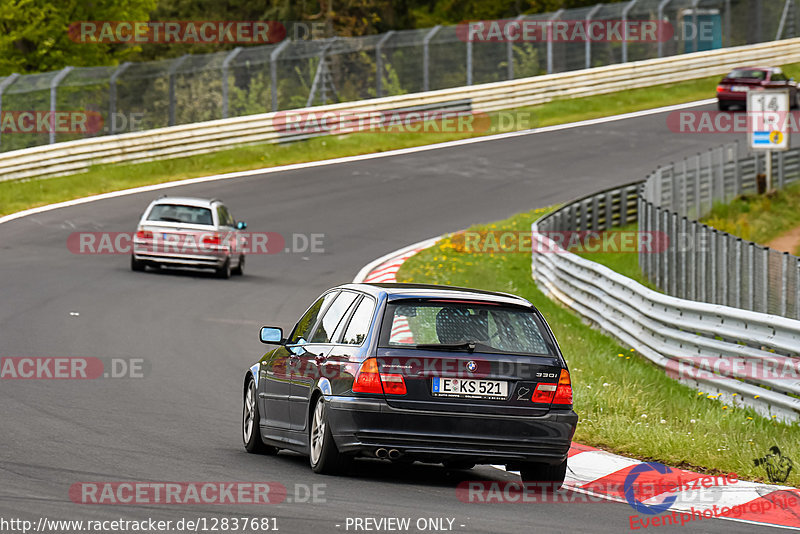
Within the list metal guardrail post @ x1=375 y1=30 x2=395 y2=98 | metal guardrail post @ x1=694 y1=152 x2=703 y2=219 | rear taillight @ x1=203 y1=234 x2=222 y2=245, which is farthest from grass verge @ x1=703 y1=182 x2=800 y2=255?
metal guardrail post @ x1=375 y1=30 x2=395 y2=98

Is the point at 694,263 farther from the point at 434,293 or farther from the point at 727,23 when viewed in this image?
the point at 727,23

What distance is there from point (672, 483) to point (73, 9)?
42.9 m

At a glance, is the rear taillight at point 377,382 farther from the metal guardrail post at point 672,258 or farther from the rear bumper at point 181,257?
the rear bumper at point 181,257

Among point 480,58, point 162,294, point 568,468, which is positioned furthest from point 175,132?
point 568,468

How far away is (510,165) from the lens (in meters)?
36.4

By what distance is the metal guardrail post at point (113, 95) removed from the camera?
35.7 meters

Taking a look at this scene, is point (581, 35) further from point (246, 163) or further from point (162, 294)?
point (162, 294)

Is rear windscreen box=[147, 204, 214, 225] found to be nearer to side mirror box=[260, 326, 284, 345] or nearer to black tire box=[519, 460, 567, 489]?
side mirror box=[260, 326, 284, 345]

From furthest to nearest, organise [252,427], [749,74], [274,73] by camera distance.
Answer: [749,74] → [274,73] → [252,427]

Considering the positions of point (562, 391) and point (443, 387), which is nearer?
point (443, 387)

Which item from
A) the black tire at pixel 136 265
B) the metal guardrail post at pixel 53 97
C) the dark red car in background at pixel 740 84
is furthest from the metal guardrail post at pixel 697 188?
the metal guardrail post at pixel 53 97

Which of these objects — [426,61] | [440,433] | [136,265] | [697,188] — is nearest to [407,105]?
[426,61]

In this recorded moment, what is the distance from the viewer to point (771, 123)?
32.2 metres

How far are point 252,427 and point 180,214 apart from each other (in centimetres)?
1438
